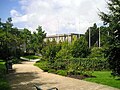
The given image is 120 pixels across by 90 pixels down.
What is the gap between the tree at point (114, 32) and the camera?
14.5 m

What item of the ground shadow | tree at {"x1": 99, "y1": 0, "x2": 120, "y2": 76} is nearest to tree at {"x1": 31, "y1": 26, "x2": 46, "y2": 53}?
the ground shadow

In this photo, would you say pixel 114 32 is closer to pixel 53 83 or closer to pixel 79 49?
pixel 53 83

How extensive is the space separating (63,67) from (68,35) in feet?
226

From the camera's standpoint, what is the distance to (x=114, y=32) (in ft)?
48.2

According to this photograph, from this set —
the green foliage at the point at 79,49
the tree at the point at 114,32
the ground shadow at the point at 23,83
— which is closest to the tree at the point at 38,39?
the green foliage at the point at 79,49

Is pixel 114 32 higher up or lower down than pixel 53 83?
higher up

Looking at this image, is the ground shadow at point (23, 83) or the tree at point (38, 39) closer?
the ground shadow at point (23, 83)

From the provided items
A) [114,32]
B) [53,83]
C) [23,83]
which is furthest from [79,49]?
[114,32]

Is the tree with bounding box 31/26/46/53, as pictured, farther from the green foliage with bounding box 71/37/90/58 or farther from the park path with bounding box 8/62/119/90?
the park path with bounding box 8/62/119/90

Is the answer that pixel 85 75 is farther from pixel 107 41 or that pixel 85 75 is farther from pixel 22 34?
pixel 22 34

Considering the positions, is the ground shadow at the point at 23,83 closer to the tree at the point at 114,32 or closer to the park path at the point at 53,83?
the park path at the point at 53,83

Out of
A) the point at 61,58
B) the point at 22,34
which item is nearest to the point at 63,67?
the point at 61,58

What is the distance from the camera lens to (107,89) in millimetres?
14477

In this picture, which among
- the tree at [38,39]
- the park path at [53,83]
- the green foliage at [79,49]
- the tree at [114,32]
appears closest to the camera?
the tree at [114,32]
